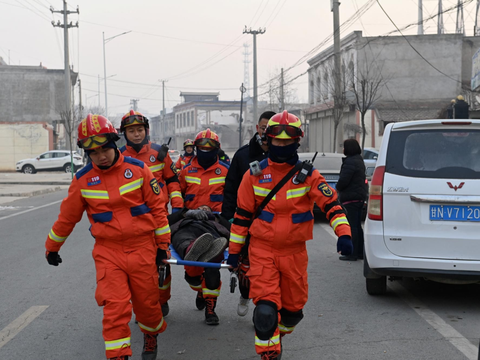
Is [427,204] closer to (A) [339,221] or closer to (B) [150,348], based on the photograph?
(A) [339,221]

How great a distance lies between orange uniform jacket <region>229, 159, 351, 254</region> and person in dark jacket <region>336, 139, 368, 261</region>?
A: 4430 millimetres

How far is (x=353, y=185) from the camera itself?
29.2ft

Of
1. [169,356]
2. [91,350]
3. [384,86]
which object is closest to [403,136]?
[169,356]

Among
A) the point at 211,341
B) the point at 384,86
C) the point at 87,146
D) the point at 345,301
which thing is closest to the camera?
the point at 87,146

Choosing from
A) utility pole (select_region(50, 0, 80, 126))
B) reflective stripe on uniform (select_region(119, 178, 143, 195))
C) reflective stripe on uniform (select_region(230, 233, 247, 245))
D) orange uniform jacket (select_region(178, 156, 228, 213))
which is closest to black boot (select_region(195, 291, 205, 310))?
orange uniform jacket (select_region(178, 156, 228, 213))

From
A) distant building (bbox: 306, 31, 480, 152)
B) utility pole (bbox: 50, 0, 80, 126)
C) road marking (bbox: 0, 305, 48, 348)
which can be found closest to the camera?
road marking (bbox: 0, 305, 48, 348)

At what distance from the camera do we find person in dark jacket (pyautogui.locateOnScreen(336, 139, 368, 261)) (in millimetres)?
8766

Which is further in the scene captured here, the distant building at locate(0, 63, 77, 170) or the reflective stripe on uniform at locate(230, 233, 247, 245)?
the distant building at locate(0, 63, 77, 170)

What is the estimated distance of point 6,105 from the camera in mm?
53688

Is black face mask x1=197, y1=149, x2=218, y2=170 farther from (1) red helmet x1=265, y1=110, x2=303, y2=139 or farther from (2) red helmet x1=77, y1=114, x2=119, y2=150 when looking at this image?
(2) red helmet x1=77, y1=114, x2=119, y2=150

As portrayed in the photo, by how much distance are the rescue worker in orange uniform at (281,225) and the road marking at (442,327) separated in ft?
4.83

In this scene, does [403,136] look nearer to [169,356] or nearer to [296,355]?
[296,355]

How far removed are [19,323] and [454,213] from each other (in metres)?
4.26

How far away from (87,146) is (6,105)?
53504 millimetres
